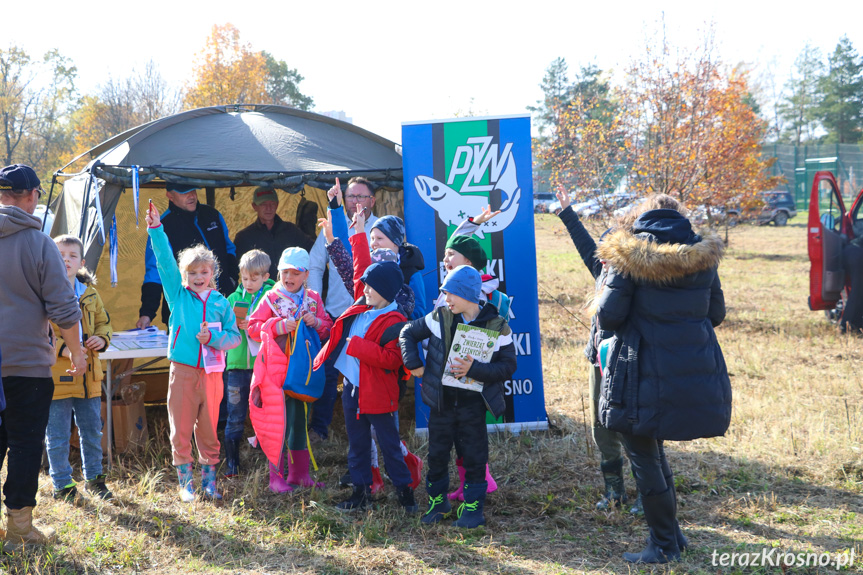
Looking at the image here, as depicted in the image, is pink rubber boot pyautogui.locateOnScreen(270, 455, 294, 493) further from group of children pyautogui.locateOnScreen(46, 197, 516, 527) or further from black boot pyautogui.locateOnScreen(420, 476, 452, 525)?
black boot pyautogui.locateOnScreen(420, 476, 452, 525)

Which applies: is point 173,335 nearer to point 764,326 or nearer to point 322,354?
point 322,354

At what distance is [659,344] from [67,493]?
11.3 feet

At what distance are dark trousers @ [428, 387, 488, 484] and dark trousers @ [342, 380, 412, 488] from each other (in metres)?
0.26

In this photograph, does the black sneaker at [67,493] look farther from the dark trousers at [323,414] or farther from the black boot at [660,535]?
the black boot at [660,535]

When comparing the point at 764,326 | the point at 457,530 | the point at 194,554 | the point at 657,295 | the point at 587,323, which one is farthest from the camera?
the point at 587,323

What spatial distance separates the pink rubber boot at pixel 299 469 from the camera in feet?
14.7

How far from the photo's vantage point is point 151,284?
594 cm

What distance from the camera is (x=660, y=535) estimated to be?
133 inches

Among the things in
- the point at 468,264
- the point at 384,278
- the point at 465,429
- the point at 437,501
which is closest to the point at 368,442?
the point at 437,501

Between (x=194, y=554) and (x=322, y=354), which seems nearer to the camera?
(x=194, y=554)

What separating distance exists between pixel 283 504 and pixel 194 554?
0.71 meters

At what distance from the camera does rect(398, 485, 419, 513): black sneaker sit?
405 centimetres

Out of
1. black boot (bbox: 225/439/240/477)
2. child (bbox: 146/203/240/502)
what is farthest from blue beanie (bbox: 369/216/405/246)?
black boot (bbox: 225/439/240/477)

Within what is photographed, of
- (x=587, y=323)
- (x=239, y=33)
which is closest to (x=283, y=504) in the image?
(x=587, y=323)
